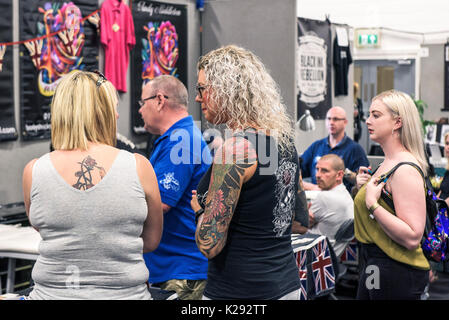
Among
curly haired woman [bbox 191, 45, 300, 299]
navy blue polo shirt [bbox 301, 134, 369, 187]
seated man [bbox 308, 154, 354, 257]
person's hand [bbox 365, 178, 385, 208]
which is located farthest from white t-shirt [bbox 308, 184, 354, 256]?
curly haired woman [bbox 191, 45, 300, 299]

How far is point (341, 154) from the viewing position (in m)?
→ 4.97

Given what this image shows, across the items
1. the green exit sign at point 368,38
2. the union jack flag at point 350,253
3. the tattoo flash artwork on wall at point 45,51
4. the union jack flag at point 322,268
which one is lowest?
the union jack flag at point 350,253

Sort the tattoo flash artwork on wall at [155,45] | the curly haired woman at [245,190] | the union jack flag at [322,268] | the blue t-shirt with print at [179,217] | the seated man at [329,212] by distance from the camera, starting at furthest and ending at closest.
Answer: the tattoo flash artwork on wall at [155,45]
the seated man at [329,212]
the union jack flag at [322,268]
the blue t-shirt with print at [179,217]
the curly haired woman at [245,190]

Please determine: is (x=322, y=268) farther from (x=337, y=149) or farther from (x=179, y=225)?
(x=337, y=149)

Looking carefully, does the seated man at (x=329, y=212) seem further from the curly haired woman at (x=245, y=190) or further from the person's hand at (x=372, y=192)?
the curly haired woman at (x=245, y=190)

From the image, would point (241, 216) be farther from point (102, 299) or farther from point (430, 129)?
point (430, 129)

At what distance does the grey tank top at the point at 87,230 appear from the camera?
1.52 metres

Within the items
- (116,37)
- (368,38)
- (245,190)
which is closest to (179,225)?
(245,190)

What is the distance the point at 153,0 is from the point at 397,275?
400 centimetres

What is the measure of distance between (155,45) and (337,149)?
2004mm

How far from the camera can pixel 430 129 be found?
8.34 m

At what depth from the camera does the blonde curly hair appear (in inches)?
66.5

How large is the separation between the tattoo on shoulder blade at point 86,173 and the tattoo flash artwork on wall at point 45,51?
296 centimetres

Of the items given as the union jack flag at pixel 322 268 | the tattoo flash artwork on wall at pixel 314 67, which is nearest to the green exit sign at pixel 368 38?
the tattoo flash artwork on wall at pixel 314 67
